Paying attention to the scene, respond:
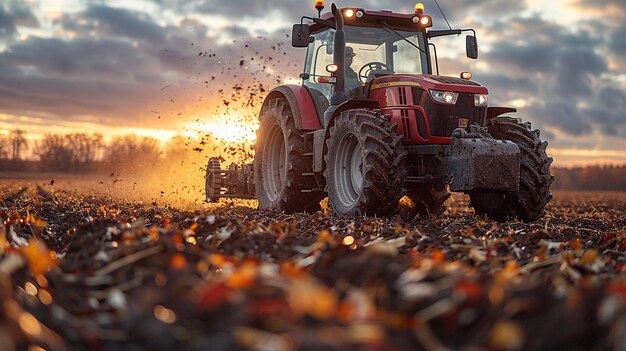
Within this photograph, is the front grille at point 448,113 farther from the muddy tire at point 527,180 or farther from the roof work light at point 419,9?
the roof work light at point 419,9

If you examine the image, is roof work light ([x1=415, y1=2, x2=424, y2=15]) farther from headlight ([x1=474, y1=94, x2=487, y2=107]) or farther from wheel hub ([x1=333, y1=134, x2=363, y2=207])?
wheel hub ([x1=333, y1=134, x2=363, y2=207])

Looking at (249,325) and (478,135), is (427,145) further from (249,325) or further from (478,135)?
(249,325)

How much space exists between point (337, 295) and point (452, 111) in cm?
740

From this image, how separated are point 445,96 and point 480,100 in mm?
607

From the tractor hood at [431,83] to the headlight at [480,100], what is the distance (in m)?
0.05

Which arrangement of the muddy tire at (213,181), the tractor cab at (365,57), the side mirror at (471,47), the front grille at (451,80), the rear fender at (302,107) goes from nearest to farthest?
1. the front grille at (451,80)
2. the tractor cab at (365,57)
3. the side mirror at (471,47)
4. the rear fender at (302,107)
5. the muddy tire at (213,181)

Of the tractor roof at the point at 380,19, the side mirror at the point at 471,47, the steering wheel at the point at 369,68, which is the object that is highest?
the tractor roof at the point at 380,19

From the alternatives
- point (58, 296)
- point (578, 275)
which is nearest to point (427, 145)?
point (578, 275)

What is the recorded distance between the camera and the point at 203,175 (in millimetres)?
15422

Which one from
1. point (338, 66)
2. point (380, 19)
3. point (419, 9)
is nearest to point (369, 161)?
point (338, 66)

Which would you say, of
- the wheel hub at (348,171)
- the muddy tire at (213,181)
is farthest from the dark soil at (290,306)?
the muddy tire at (213,181)

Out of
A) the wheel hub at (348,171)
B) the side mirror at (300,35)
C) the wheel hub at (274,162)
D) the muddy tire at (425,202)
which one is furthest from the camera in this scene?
the wheel hub at (274,162)

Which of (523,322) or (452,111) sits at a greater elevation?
(452,111)

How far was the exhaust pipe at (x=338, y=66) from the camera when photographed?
9.94 metres
